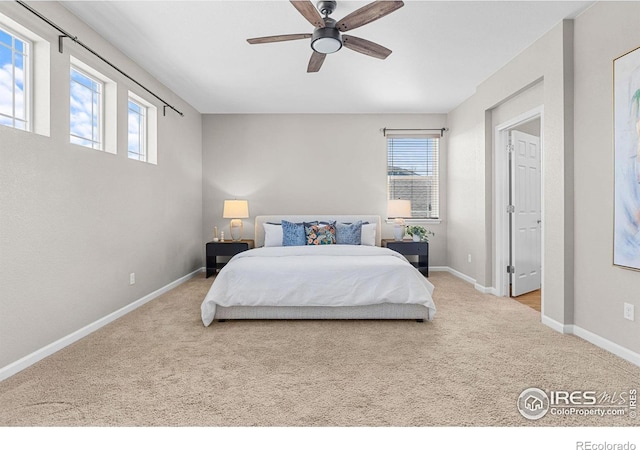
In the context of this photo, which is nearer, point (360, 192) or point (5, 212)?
point (5, 212)

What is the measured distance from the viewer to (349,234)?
5086mm

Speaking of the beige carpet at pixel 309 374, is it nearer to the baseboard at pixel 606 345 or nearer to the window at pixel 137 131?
the baseboard at pixel 606 345

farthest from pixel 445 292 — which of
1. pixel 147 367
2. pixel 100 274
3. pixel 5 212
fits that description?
pixel 5 212

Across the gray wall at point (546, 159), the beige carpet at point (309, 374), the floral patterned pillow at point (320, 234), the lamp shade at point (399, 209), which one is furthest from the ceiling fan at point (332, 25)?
the lamp shade at point (399, 209)

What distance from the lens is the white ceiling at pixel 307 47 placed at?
2.75 m

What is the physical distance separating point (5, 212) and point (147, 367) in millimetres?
1329

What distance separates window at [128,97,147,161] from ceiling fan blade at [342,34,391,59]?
8.57 ft

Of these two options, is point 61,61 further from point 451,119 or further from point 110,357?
point 451,119

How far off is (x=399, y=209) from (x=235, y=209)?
A: 252 centimetres

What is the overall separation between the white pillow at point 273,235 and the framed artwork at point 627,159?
3740mm

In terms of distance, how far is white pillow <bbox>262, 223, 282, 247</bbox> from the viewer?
505 cm

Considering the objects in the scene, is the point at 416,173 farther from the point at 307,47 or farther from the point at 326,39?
the point at 326,39

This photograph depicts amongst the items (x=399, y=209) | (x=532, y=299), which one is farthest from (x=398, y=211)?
(x=532, y=299)
